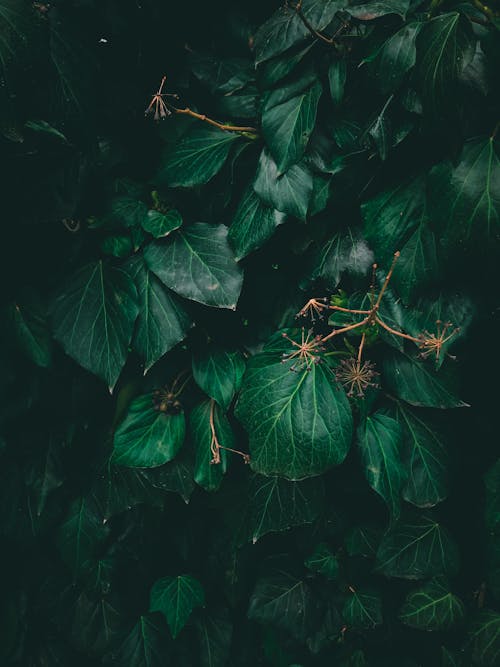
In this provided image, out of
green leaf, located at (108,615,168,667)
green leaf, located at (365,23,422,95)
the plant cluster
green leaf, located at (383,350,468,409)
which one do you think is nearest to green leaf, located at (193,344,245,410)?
the plant cluster

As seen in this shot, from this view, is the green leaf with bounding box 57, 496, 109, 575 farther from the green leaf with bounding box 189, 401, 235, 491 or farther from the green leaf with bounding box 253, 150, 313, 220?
the green leaf with bounding box 253, 150, 313, 220

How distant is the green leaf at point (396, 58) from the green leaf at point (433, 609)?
1175 millimetres

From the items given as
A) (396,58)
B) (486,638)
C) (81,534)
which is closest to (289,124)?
(396,58)

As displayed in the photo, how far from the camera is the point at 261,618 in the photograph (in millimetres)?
1564

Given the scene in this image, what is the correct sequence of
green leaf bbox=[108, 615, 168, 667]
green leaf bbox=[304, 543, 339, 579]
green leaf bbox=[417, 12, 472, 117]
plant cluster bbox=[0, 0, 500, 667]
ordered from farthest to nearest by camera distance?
green leaf bbox=[108, 615, 168, 667] → green leaf bbox=[304, 543, 339, 579] → plant cluster bbox=[0, 0, 500, 667] → green leaf bbox=[417, 12, 472, 117]

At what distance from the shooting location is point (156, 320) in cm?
126

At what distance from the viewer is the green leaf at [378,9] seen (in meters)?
1.00

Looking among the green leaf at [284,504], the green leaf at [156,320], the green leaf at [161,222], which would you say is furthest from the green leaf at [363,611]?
the green leaf at [161,222]

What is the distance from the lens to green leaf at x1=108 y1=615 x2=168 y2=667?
164cm

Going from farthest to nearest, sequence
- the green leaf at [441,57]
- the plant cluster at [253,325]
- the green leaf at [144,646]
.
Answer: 1. the green leaf at [144,646]
2. the plant cluster at [253,325]
3. the green leaf at [441,57]

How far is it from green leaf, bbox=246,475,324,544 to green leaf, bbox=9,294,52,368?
0.61 metres

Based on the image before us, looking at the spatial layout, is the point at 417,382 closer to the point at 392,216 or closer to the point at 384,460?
the point at 384,460

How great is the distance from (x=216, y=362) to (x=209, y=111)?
60 cm

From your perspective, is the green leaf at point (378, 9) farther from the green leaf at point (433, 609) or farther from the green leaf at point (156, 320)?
the green leaf at point (433, 609)
